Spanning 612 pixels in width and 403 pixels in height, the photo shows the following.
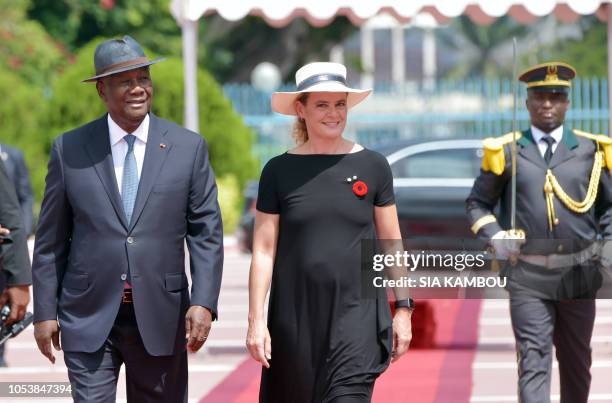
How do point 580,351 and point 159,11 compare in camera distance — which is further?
point 159,11

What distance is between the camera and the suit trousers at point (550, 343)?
23.5 feet

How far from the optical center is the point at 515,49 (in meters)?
7.13

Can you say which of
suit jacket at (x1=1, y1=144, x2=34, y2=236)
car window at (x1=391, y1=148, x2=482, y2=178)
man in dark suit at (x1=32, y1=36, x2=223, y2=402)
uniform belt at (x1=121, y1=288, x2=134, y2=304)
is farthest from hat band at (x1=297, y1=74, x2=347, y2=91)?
car window at (x1=391, y1=148, x2=482, y2=178)

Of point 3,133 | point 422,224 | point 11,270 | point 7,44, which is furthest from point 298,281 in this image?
point 7,44

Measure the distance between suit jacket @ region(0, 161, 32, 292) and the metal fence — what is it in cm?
2088

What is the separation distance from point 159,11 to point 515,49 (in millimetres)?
26303

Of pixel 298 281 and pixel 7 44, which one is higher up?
pixel 7 44

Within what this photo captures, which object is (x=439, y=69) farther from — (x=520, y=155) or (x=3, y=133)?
(x=520, y=155)

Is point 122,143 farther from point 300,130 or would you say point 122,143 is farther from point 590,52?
point 590,52

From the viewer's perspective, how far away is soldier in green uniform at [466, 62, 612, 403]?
23.8ft

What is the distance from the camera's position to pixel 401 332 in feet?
18.9

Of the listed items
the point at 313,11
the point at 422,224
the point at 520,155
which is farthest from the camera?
the point at 422,224

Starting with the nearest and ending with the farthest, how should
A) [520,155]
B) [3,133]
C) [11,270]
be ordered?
[11,270] → [520,155] → [3,133]

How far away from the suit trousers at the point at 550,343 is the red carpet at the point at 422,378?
2.08m
